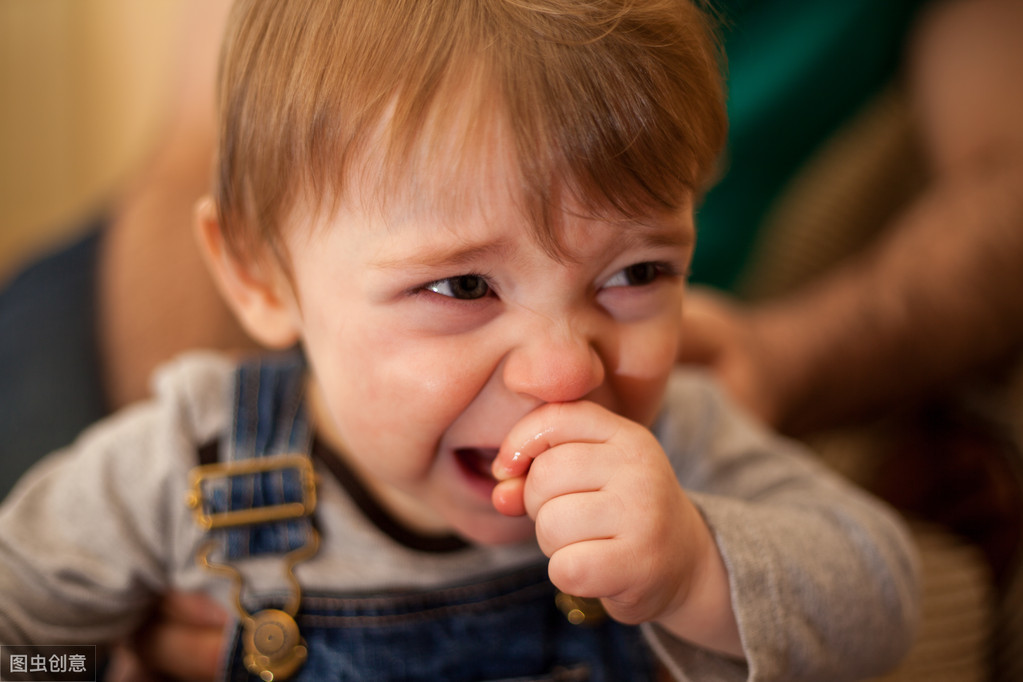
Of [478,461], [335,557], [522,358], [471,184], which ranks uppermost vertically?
[471,184]

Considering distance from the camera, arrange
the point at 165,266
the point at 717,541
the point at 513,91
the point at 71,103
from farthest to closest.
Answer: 1. the point at 71,103
2. the point at 165,266
3. the point at 717,541
4. the point at 513,91

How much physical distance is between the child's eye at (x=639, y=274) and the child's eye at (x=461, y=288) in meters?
0.08

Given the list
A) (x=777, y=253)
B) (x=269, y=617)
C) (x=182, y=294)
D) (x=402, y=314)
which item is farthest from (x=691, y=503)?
(x=777, y=253)

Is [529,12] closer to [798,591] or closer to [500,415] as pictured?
[500,415]

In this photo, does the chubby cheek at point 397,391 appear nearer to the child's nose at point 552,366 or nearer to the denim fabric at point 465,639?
the child's nose at point 552,366

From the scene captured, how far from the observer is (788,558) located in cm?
60

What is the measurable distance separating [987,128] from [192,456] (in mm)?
1167

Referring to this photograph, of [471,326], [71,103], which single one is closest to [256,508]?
[471,326]

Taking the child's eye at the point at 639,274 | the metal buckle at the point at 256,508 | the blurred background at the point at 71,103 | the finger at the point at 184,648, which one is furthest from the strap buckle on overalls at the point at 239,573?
the blurred background at the point at 71,103

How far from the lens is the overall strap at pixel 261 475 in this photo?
64 cm

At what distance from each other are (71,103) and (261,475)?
1870 millimetres

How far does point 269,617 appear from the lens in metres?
0.63

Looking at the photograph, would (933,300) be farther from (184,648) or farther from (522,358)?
(184,648)

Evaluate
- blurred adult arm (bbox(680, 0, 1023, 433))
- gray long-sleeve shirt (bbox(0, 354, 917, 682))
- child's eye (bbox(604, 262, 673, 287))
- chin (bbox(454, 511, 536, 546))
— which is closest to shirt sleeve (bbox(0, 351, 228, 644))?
gray long-sleeve shirt (bbox(0, 354, 917, 682))
